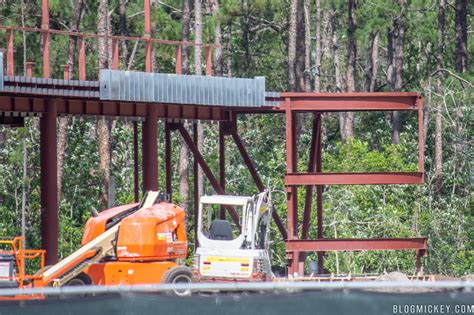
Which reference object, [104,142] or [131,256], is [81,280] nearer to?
[131,256]

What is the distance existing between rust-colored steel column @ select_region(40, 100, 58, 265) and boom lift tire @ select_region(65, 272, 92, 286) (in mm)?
5197

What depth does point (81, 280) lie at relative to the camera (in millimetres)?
26672

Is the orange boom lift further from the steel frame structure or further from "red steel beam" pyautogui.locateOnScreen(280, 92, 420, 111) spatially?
"red steel beam" pyautogui.locateOnScreen(280, 92, 420, 111)

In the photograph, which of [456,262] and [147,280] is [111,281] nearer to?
[147,280]

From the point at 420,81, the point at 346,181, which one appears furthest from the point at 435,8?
the point at 346,181

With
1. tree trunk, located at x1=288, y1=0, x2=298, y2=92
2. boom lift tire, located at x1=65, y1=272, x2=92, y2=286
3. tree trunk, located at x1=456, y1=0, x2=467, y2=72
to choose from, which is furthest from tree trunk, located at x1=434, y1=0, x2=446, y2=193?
boom lift tire, located at x1=65, y1=272, x2=92, y2=286

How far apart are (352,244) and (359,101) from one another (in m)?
3.83

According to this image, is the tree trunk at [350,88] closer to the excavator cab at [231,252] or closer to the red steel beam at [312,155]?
the red steel beam at [312,155]

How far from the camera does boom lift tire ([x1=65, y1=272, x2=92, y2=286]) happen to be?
2650 cm

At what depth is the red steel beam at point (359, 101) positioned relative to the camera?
33906 millimetres

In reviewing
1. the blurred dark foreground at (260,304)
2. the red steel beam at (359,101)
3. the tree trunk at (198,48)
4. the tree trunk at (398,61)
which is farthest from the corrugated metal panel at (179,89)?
the tree trunk at (398,61)

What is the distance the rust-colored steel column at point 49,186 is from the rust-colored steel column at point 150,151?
9.77 ft

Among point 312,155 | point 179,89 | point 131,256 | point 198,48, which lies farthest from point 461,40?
point 131,256

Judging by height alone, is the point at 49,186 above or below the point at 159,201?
above
